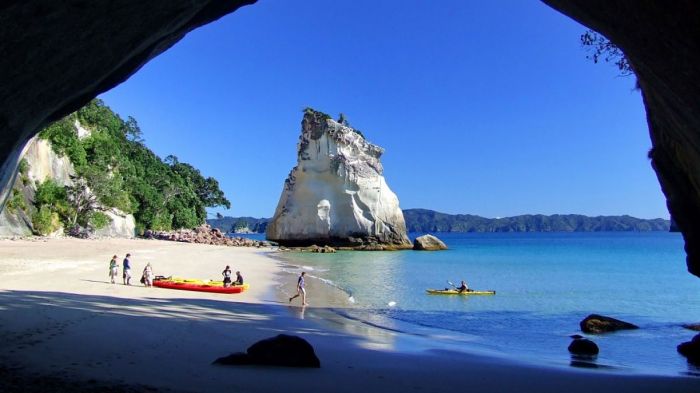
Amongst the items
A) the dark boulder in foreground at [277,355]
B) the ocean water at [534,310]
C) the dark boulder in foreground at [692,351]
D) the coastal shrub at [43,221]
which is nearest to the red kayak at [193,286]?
the ocean water at [534,310]

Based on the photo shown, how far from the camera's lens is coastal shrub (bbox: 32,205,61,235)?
37594 millimetres

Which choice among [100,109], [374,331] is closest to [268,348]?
[374,331]

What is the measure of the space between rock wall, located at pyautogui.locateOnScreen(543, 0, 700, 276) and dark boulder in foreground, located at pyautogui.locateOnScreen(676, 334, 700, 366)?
4.70 meters

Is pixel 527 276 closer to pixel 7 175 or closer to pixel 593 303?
pixel 593 303

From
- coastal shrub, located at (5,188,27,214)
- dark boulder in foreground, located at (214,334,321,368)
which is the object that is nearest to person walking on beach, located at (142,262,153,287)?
dark boulder in foreground, located at (214,334,321,368)

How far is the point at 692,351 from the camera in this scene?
38.0 ft

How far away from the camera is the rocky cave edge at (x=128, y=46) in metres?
4.41

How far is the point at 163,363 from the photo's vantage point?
7188 millimetres

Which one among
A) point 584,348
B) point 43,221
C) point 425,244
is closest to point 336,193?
point 425,244

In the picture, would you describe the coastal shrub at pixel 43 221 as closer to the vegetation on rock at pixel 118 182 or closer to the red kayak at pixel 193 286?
the vegetation on rock at pixel 118 182

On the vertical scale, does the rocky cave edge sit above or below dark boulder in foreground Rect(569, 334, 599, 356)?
above

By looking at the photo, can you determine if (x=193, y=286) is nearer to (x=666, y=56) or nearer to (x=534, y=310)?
(x=534, y=310)

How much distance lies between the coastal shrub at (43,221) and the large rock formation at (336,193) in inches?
1219

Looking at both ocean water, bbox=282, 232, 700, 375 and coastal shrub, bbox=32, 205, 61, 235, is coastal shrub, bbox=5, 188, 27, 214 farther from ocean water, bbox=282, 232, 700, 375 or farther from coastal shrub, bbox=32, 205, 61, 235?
ocean water, bbox=282, 232, 700, 375
